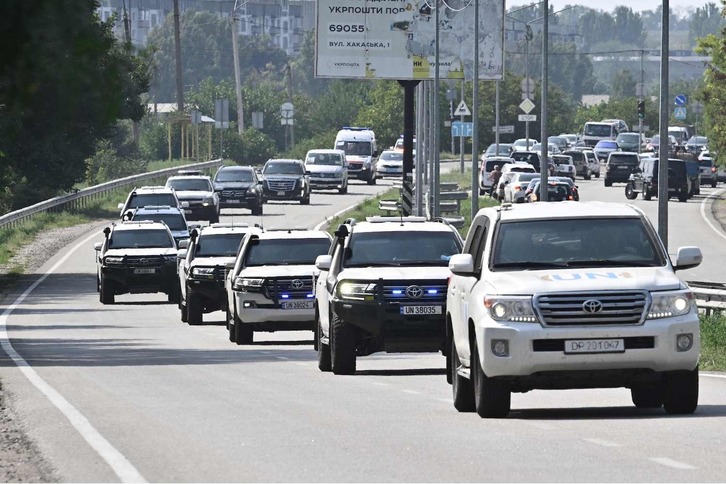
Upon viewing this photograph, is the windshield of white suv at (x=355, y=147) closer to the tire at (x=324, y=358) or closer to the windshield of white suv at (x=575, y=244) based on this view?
the tire at (x=324, y=358)

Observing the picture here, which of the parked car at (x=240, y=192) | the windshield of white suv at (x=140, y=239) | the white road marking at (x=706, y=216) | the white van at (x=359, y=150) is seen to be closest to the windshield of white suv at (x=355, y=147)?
the white van at (x=359, y=150)

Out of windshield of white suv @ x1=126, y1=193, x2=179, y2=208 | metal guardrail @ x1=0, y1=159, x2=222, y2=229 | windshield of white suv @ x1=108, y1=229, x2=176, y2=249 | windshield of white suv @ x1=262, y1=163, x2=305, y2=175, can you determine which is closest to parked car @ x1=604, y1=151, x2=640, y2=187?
metal guardrail @ x1=0, y1=159, x2=222, y2=229

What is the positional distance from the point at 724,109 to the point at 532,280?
213 feet

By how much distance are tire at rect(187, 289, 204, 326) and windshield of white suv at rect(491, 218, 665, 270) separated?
18.6 metres

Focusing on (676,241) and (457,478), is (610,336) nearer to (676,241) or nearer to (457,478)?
(457,478)

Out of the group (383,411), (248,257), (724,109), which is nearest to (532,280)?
(383,411)

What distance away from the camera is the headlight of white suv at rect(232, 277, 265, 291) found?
2794 centimetres

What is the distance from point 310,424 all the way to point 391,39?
172 ft

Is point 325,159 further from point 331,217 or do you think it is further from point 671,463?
point 671,463

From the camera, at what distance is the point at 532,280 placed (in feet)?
49.9

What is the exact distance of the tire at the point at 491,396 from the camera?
15.4m

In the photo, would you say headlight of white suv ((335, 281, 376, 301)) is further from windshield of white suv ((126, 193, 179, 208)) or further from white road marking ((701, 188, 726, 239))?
white road marking ((701, 188, 726, 239))

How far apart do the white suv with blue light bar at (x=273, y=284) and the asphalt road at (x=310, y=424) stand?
2.25 feet

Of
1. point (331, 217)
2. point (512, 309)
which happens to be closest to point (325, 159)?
point (331, 217)
